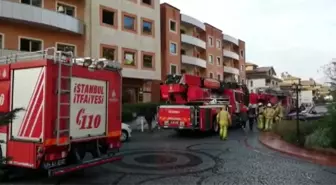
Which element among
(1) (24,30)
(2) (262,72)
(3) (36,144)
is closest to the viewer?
(3) (36,144)

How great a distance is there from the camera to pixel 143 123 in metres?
23.6

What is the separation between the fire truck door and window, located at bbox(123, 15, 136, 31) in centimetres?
1648

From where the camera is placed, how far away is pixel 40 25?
1033 inches

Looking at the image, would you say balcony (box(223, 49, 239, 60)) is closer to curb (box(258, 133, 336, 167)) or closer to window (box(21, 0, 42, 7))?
window (box(21, 0, 42, 7))

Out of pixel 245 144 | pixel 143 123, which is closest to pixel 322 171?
pixel 245 144

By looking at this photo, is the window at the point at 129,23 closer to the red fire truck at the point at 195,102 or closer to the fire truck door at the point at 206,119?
the red fire truck at the point at 195,102

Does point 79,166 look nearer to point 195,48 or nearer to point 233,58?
point 195,48

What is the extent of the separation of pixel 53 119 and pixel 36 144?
61 centimetres

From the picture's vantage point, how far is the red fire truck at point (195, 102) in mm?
17984

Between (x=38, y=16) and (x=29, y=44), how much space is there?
94.9 inches

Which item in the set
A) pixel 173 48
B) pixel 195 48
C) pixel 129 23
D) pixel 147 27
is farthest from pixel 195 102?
pixel 195 48

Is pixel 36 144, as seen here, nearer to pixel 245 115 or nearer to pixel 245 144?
pixel 245 144

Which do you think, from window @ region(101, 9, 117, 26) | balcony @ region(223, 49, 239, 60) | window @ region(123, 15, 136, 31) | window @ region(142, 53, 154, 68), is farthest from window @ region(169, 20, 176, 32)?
balcony @ region(223, 49, 239, 60)

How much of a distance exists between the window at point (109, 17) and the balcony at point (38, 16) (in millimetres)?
2796
